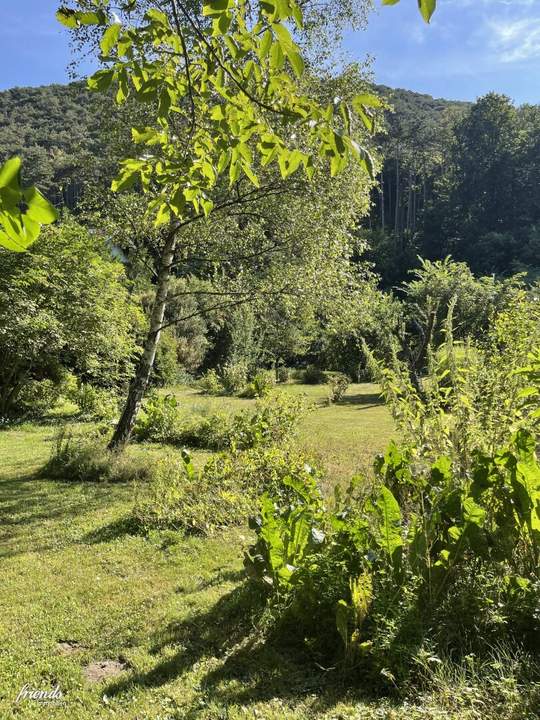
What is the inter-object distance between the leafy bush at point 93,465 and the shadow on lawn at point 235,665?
13.0 ft

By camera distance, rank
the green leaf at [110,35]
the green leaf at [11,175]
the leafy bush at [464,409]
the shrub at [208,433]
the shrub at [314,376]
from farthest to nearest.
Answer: the shrub at [314,376] < the shrub at [208,433] < the leafy bush at [464,409] < the green leaf at [110,35] < the green leaf at [11,175]

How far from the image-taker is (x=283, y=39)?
1.29 meters

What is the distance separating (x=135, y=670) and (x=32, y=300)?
984 centimetres

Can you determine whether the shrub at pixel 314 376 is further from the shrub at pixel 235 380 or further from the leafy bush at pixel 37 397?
the leafy bush at pixel 37 397

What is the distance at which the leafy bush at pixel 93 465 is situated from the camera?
6.95 m

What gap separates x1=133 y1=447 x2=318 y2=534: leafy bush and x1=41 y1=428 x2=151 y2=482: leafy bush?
1.28m

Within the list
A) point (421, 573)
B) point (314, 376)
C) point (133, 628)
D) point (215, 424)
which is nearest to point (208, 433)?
point (215, 424)

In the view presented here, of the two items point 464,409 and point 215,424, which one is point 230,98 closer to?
point 464,409

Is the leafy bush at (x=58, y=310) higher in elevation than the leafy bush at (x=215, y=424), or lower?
higher

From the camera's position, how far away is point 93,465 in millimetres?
7086

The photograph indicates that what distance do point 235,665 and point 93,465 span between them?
498 cm

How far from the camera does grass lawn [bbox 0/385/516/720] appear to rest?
7.73ft

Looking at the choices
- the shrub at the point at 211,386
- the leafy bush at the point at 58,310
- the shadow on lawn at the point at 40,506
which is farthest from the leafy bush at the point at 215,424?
the shrub at the point at 211,386

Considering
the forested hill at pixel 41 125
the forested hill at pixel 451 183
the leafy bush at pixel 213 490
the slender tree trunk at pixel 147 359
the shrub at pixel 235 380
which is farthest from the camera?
the forested hill at pixel 451 183
